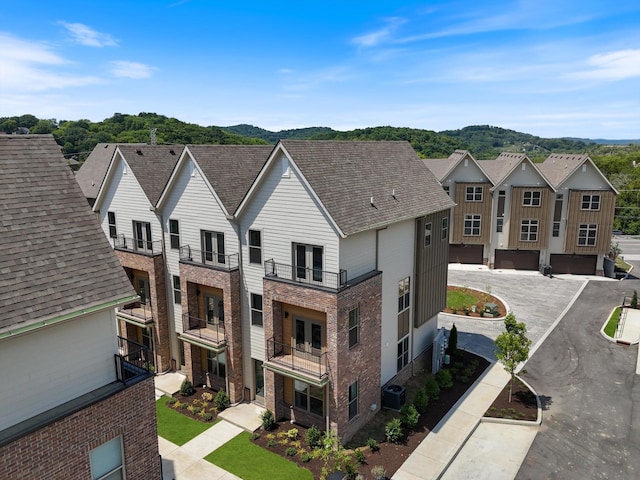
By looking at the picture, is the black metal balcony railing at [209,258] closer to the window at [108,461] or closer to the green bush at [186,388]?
the green bush at [186,388]

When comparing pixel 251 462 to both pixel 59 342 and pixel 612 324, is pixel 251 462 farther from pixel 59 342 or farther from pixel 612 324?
pixel 612 324

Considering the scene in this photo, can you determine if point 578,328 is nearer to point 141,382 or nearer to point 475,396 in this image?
point 475,396

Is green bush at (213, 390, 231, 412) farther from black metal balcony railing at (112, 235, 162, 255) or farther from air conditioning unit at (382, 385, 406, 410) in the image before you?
black metal balcony railing at (112, 235, 162, 255)

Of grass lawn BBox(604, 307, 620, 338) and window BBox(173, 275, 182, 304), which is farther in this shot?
grass lawn BBox(604, 307, 620, 338)

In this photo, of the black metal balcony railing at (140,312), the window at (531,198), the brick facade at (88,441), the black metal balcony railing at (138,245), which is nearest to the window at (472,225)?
the window at (531,198)

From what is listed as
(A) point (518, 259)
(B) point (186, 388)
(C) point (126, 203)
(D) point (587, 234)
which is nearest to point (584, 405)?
(B) point (186, 388)

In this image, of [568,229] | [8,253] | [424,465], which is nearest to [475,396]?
[424,465]

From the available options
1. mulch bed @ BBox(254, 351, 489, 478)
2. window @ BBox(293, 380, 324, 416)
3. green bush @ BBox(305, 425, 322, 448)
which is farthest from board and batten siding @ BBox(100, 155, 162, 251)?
green bush @ BBox(305, 425, 322, 448)
